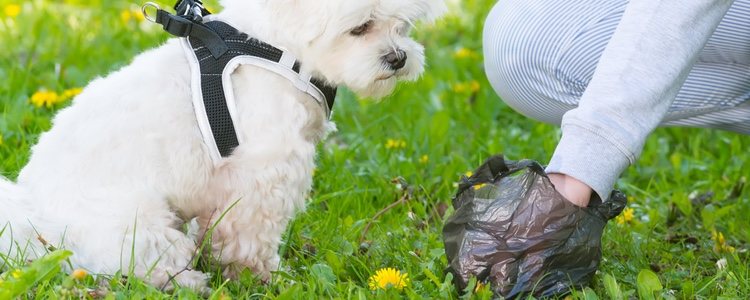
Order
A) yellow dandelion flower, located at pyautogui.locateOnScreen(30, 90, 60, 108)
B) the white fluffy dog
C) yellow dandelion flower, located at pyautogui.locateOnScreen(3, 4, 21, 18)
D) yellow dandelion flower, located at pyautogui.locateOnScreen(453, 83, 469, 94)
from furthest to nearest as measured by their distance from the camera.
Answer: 1. yellow dandelion flower, located at pyautogui.locateOnScreen(3, 4, 21, 18)
2. yellow dandelion flower, located at pyautogui.locateOnScreen(453, 83, 469, 94)
3. yellow dandelion flower, located at pyautogui.locateOnScreen(30, 90, 60, 108)
4. the white fluffy dog

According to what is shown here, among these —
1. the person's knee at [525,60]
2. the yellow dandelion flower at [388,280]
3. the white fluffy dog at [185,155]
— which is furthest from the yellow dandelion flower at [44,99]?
the yellow dandelion flower at [388,280]

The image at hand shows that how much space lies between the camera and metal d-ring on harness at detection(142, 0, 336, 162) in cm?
241

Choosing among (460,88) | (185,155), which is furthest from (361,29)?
(460,88)

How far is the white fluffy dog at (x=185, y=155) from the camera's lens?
2344mm

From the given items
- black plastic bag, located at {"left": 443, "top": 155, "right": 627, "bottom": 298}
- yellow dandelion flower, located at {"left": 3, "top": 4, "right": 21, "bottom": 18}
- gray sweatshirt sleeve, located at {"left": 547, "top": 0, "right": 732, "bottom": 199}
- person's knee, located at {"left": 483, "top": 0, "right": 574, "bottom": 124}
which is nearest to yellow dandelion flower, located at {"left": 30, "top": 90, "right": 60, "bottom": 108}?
yellow dandelion flower, located at {"left": 3, "top": 4, "right": 21, "bottom": 18}

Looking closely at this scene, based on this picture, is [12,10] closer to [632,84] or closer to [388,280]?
[388,280]

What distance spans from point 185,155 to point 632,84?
100 cm

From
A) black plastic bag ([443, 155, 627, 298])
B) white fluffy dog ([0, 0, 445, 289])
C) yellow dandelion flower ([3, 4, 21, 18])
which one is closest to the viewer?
black plastic bag ([443, 155, 627, 298])

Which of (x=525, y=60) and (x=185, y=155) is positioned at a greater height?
(x=525, y=60)

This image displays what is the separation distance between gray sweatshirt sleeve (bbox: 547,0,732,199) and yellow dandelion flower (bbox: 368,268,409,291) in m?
0.45

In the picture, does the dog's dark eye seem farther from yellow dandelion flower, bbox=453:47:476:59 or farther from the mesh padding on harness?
yellow dandelion flower, bbox=453:47:476:59

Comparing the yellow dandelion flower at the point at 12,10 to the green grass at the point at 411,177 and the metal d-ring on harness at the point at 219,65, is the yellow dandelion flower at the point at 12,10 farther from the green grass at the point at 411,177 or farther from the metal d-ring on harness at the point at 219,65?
the metal d-ring on harness at the point at 219,65

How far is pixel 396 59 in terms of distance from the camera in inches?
96.2

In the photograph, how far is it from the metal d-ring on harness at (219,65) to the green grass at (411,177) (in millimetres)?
350
